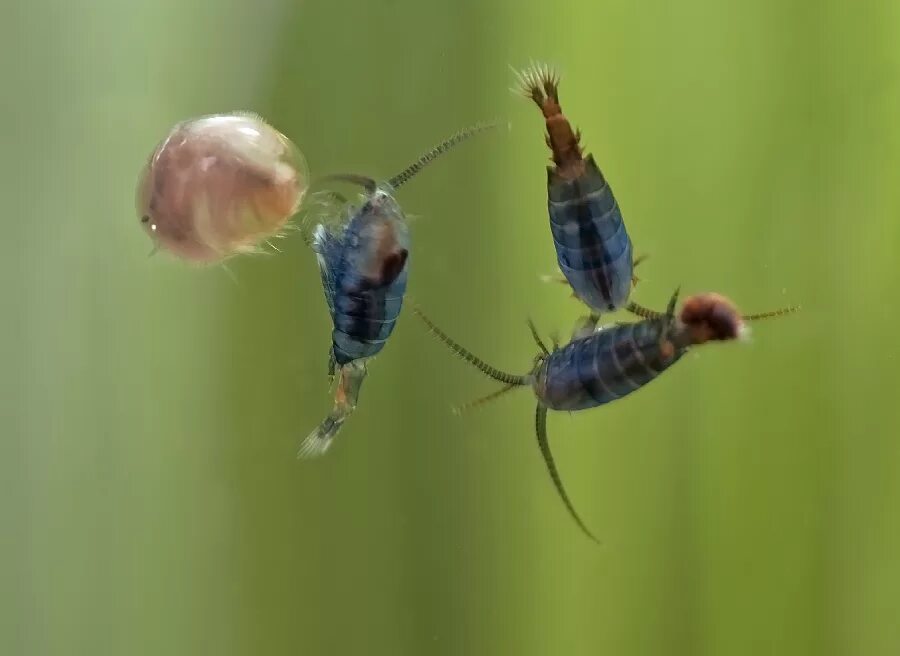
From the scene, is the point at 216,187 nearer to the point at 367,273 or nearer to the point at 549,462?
the point at 367,273

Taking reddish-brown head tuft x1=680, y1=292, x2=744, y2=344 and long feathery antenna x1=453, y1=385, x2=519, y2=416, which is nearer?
reddish-brown head tuft x1=680, y1=292, x2=744, y2=344

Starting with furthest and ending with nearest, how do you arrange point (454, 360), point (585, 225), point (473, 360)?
point (454, 360) → point (473, 360) → point (585, 225)

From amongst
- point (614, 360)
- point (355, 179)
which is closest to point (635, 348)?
point (614, 360)

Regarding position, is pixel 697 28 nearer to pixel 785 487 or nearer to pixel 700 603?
pixel 785 487

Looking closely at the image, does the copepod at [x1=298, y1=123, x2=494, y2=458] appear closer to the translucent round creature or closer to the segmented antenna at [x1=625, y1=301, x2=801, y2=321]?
the translucent round creature

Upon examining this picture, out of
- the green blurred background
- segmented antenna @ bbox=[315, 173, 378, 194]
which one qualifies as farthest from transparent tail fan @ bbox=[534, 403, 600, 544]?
segmented antenna @ bbox=[315, 173, 378, 194]

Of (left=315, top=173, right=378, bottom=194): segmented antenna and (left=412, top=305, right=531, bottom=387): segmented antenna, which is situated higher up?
(left=315, top=173, right=378, bottom=194): segmented antenna
